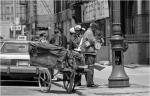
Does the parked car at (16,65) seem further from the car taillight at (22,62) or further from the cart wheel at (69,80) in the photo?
the cart wheel at (69,80)

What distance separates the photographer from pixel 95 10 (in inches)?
974

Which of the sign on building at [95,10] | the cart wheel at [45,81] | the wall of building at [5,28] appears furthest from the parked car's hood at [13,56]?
the wall of building at [5,28]

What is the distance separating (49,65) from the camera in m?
10.9

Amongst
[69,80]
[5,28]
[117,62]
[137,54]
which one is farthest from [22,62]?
[5,28]

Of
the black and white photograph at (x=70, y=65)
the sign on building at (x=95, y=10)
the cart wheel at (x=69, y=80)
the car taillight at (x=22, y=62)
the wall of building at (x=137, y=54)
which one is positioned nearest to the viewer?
the cart wheel at (x=69, y=80)

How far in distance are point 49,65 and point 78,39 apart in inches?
84.1

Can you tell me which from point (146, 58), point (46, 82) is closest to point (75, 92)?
point (46, 82)

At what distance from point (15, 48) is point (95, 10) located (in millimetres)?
11705

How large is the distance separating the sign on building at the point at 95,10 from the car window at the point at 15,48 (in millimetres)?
9883

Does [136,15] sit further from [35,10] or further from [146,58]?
[35,10]

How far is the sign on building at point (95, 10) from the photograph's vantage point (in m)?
23.2

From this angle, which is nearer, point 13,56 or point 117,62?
point 117,62

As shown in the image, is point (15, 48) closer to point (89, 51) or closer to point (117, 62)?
point (89, 51)

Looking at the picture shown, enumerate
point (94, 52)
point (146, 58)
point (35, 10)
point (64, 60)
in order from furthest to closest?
point (35, 10) < point (146, 58) < point (94, 52) < point (64, 60)
